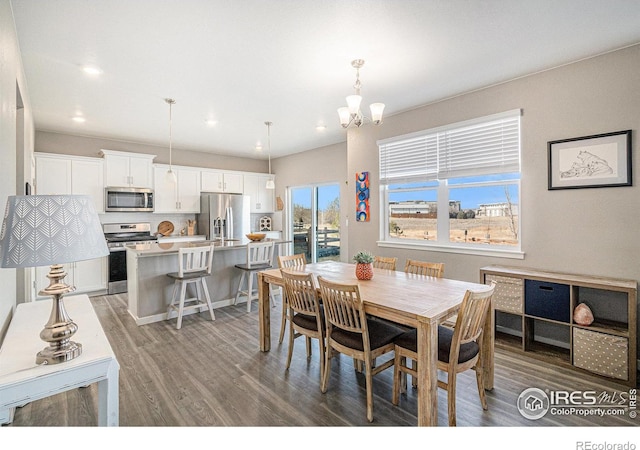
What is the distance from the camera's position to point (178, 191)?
6.24m

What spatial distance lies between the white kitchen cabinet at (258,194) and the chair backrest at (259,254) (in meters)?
2.77

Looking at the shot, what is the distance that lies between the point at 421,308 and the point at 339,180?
4.35 meters

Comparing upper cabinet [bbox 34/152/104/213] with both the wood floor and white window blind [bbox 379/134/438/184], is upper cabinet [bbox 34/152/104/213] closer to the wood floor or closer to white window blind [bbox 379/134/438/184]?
the wood floor

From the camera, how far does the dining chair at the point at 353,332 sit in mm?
2088

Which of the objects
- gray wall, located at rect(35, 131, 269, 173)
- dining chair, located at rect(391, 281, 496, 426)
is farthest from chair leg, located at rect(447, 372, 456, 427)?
gray wall, located at rect(35, 131, 269, 173)

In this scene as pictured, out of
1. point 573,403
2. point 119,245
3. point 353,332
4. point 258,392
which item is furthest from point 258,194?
point 573,403

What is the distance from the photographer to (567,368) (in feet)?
9.01

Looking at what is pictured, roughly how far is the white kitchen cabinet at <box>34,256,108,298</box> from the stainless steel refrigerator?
1.83m

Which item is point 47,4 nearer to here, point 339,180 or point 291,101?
point 291,101

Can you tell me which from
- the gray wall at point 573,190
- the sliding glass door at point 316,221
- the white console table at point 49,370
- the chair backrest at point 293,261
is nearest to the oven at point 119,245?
the sliding glass door at point 316,221

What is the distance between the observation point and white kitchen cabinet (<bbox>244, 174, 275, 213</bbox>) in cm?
723

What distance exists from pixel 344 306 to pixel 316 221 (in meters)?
4.74

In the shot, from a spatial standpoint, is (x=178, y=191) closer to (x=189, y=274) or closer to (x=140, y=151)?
(x=140, y=151)
